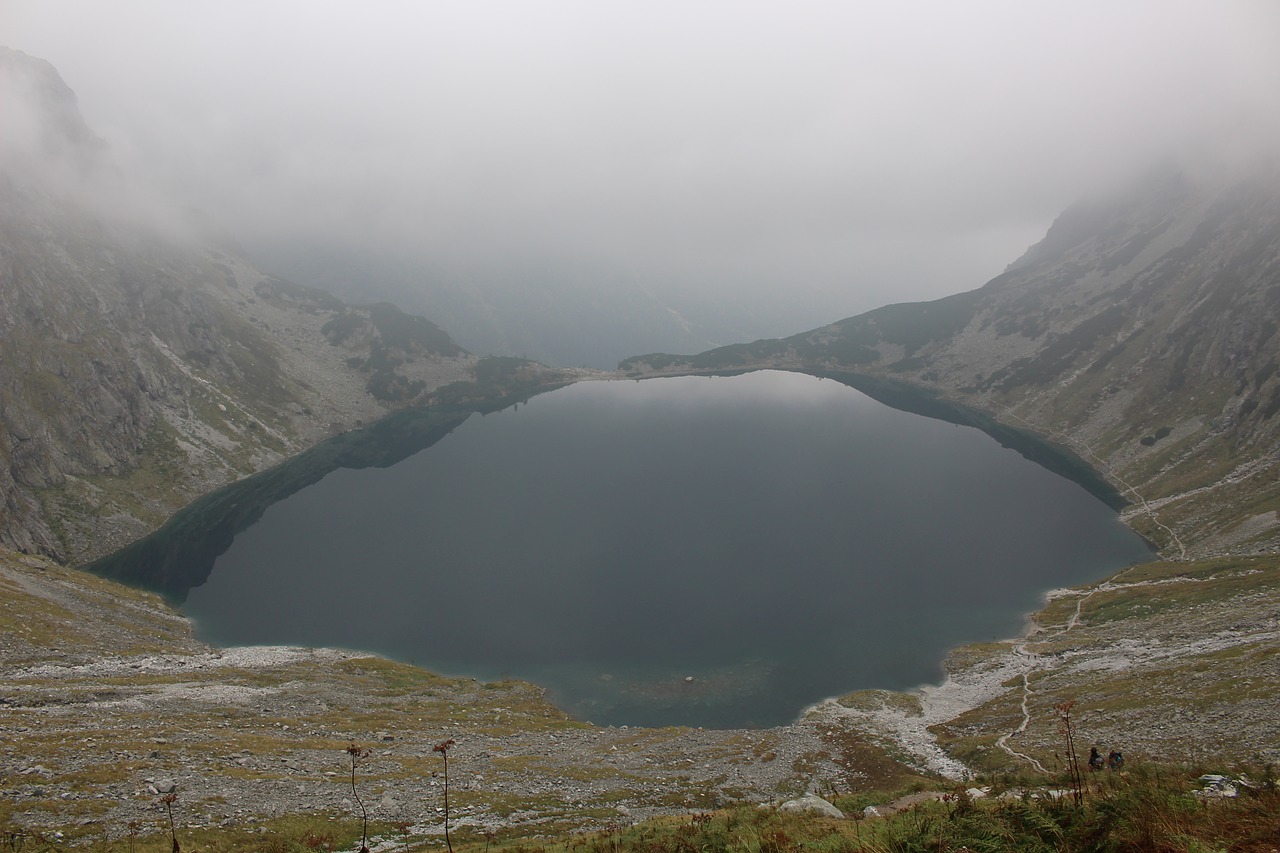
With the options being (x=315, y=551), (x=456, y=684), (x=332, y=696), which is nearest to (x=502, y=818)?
(x=332, y=696)

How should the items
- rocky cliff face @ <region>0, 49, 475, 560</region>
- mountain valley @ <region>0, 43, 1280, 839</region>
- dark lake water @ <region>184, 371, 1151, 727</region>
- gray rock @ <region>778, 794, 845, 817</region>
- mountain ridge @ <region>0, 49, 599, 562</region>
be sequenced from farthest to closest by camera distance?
rocky cliff face @ <region>0, 49, 475, 560</region> → mountain ridge @ <region>0, 49, 599, 562</region> → dark lake water @ <region>184, 371, 1151, 727</region> → mountain valley @ <region>0, 43, 1280, 839</region> → gray rock @ <region>778, 794, 845, 817</region>

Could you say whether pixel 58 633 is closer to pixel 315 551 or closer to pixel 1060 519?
pixel 315 551

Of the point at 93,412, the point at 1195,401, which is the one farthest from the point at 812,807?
the point at 93,412

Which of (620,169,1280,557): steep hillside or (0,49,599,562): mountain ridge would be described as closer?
(620,169,1280,557): steep hillside

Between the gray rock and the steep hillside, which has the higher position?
the steep hillside

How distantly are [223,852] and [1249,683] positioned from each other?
2229 inches

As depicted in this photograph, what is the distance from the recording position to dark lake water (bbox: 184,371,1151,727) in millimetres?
72688

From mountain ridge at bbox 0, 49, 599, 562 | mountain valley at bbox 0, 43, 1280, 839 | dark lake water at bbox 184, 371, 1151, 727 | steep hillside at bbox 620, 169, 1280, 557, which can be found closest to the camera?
mountain valley at bbox 0, 43, 1280, 839

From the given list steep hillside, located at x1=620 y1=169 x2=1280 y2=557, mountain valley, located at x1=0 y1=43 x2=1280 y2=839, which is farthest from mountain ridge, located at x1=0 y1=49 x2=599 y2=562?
steep hillside, located at x1=620 y1=169 x2=1280 y2=557

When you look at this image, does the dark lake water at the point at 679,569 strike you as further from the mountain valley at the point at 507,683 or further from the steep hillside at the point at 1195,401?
the steep hillside at the point at 1195,401

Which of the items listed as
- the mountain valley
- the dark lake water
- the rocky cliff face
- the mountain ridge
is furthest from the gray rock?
the mountain ridge

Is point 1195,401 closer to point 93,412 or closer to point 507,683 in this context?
point 507,683

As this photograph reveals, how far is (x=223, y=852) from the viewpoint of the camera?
70.3ft

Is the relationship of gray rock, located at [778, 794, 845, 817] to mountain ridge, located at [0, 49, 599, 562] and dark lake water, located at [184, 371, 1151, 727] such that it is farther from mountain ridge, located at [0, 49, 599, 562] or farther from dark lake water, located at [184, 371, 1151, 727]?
mountain ridge, located at [0, 49, 599, 562]
